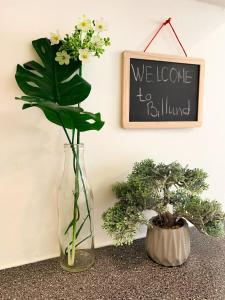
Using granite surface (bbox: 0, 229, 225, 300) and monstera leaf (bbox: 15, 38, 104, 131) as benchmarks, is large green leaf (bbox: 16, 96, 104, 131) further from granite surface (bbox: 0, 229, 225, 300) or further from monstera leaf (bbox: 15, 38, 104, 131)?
granite surface (bbox: 0, 229, 225, 300)

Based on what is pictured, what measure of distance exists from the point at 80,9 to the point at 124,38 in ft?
0.64

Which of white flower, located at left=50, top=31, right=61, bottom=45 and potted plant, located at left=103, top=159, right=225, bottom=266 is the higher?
white flower, located at left=50, top=31, right=61, bottom=45

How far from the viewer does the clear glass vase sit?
0.91m

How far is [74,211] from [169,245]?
1.19 feet

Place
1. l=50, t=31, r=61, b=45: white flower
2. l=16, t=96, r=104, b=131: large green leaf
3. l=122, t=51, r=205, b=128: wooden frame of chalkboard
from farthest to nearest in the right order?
Answer: 1. l=122, t=51, r=205, b=128: wooden frame of chalkboard
2. l=50, t=31, r=61, b=45: white flower
3. l=16, t=96, r=104, b=131: large green leaf

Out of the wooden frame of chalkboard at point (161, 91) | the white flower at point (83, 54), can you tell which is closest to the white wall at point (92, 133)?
the wooden frame of chalkboard at point (161, 91)

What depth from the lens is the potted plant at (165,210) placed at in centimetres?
89

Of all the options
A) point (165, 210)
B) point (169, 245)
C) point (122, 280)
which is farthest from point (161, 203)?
point (122, 280)

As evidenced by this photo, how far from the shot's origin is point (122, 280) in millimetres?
870

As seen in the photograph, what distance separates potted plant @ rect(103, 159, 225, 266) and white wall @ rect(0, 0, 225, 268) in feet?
0.51

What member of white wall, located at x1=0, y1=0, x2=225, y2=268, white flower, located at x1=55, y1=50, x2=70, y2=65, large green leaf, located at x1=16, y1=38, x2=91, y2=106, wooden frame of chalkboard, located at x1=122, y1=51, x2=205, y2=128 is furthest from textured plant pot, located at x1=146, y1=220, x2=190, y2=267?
white flower, located at x1=55, y1=50, x2=70, y2=65

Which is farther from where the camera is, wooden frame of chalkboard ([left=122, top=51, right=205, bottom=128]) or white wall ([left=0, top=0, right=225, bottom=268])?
wooden frame of chalkboard ([left=122, top=51, right=205, bottom=128])

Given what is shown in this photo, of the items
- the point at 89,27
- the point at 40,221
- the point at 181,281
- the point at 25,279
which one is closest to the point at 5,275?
the point at 25,279

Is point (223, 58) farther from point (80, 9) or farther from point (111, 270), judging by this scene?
point (111, 270)
